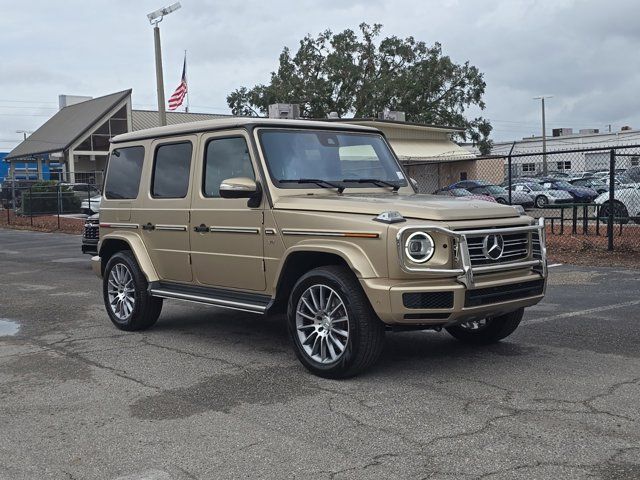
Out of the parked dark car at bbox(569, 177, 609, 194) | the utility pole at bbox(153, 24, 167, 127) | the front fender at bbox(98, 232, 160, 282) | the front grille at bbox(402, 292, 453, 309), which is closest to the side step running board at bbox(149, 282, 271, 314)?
the front fender at bbox(98, 232, 160, 282)

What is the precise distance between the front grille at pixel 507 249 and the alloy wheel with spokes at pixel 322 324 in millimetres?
1034

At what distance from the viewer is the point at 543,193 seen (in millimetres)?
34594

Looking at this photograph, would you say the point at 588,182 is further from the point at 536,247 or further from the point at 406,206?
the point at 406,206

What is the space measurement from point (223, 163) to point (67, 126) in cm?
4849

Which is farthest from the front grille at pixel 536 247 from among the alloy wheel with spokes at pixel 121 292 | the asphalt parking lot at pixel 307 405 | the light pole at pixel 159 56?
the light pole at pixel 159 56

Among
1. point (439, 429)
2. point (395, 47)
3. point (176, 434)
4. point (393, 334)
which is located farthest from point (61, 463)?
point (395, 47)

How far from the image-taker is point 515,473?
3.91 m

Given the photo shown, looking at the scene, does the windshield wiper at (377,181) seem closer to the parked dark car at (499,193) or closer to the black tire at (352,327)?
the black tire at (352,327)

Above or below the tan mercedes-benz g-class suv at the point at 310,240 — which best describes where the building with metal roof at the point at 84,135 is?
above

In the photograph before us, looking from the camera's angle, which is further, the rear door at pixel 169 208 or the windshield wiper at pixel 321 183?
the rear door at pixel 169 208

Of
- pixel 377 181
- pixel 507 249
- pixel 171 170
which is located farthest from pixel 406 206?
pixel 171 170

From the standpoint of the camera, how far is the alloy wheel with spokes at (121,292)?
310 inches

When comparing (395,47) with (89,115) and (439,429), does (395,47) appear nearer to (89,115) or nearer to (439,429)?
(89,115)

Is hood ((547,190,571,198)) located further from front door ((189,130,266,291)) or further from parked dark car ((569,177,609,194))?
front door ((189,130,266,291))
